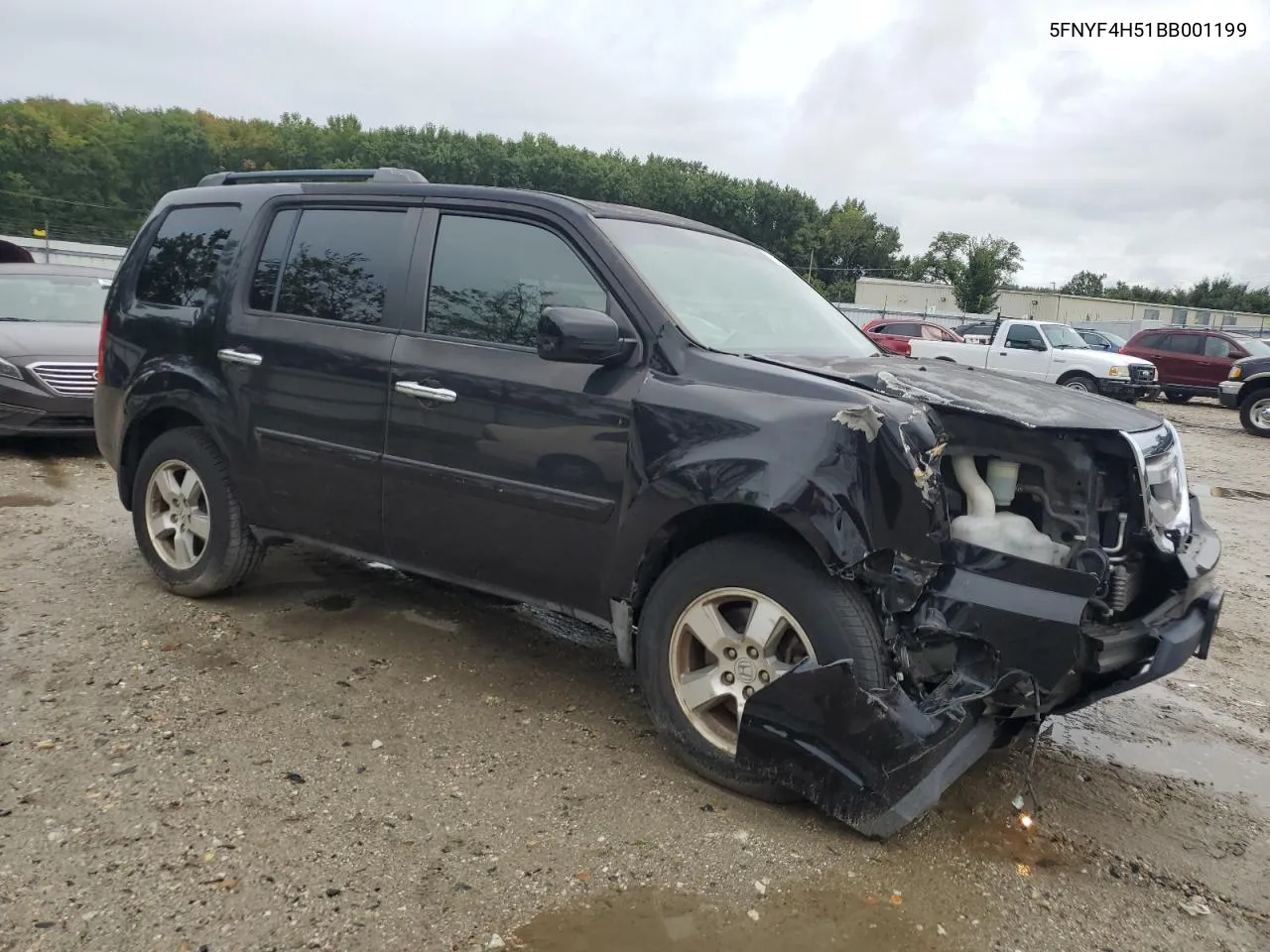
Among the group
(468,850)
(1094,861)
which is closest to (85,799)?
(468,850)

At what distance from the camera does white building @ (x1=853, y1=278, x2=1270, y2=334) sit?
55.4 m

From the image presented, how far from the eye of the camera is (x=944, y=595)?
2768mm

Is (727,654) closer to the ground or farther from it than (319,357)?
closer to the ground

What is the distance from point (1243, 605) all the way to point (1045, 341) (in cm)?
1480

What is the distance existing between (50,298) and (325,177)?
640 centimetres

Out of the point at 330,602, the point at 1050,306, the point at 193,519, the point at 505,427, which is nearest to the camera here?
the point at 505,427

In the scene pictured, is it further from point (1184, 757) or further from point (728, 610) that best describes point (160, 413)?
point (1184, 757)

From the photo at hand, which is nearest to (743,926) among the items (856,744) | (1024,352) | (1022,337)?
(856,744)

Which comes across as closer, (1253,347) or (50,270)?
(50,270)

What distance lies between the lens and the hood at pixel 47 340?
8086mm

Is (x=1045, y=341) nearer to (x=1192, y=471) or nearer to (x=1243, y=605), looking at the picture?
(x=1192, y=471)

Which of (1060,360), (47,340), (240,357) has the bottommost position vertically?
(47,340)

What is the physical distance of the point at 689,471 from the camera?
120 inches

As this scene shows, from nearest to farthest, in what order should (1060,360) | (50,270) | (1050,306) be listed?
(50,270), (1060,360), (1050,306)
